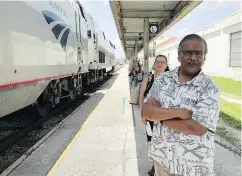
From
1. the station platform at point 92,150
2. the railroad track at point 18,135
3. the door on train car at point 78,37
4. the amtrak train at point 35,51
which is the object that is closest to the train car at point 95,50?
the door on train car at point 78,37

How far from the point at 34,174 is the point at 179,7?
7.98m

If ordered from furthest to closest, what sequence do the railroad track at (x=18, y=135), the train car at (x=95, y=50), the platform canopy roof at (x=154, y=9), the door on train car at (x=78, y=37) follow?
1. the train car at (x=95, y=50)
2. the door on train car at (x=78, y=37)
3. the platform canopy roof at (x=154, y=9)
4. the railroad track at (x=18, y=135)

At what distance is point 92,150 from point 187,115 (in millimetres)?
3780

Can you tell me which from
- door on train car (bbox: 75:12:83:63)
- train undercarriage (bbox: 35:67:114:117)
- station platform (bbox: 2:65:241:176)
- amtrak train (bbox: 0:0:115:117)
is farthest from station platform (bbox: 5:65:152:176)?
door on train car (bbox: 75:12:83:63)

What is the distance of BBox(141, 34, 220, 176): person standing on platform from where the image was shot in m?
2.08

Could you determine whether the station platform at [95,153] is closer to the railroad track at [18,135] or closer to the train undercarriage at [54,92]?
the railroad track at [18,135]

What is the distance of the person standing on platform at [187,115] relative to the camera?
6.82 feet

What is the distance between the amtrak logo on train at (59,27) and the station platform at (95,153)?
211cm

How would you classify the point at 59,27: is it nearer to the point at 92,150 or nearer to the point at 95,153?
the point at 92,150

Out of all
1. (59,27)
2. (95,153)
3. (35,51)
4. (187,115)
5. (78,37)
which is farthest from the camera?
(78,37)

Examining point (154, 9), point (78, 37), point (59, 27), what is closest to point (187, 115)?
point (59, 27)

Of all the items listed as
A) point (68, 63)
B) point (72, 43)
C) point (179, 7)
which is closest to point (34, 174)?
A: point (68, 63)

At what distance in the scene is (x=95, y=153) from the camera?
216 inches

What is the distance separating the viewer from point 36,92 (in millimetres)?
6238
